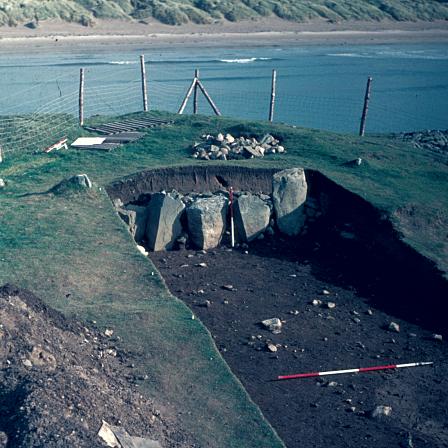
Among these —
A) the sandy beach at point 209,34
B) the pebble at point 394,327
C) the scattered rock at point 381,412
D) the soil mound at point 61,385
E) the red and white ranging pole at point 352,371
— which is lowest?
the sandy beach at point 209,34

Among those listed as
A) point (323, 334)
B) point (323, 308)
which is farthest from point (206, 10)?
point (323, 334)

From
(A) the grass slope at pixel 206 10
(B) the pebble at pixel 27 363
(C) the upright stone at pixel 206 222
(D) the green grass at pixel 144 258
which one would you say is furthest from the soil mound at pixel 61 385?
(A) the grass slope at pixel 206 10

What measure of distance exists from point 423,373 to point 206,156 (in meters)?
9.28

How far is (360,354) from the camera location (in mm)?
12039

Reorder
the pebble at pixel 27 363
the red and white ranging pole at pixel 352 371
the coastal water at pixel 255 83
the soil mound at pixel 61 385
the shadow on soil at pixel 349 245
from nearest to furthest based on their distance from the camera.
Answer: the soil mound at pixel 61 385 < the pebble at pixel 27 363 < the red and white ranging pole at pixel 352 371 < the shadow on soil at pixel 349 245 < the coastal water at pixel 255 83

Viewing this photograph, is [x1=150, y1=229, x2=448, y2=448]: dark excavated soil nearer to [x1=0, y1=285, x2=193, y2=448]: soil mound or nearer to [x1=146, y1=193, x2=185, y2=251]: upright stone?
[x1=146, y1=193, x2=185, y2=251]: upright stone

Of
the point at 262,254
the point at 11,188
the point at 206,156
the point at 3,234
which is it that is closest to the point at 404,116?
the point at 206,156

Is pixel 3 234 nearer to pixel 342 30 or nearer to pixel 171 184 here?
pixel 171 184

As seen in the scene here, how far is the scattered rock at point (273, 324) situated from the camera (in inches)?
496

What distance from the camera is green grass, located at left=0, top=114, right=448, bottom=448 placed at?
9664mm

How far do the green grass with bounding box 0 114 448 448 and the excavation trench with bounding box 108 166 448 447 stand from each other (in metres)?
0.61

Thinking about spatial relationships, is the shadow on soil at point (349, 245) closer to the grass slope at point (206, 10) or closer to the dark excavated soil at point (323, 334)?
the dark excavated soil at point (323, 334)

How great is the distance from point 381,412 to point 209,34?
54537 millimetres

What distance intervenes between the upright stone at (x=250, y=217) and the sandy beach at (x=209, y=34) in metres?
36.8
